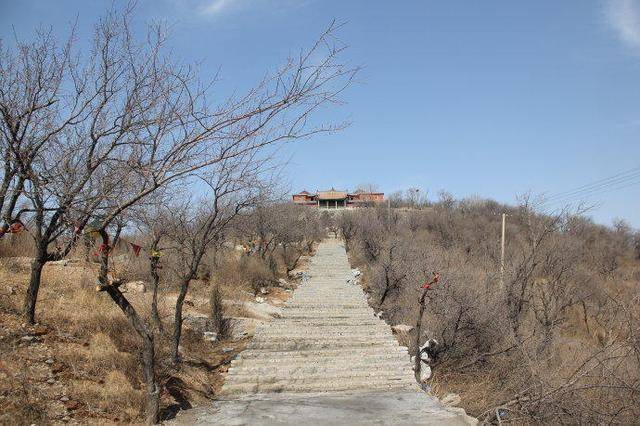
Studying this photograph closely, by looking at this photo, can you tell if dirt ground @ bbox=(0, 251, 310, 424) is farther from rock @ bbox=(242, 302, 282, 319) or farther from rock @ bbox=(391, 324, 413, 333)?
rock @ bbox=(391, 324, 413, 333)

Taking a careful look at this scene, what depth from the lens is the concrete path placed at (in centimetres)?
723

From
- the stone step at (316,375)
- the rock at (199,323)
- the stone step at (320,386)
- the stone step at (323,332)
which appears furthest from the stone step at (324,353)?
the rock at (199,323)

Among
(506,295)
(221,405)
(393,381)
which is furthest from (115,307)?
(506,295)

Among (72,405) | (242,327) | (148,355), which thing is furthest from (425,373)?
(72,405)

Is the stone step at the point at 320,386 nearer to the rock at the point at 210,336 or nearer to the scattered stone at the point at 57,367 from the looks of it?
the scattered stone at the point at 57,367

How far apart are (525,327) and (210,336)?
9.75m

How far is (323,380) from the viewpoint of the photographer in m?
9.49

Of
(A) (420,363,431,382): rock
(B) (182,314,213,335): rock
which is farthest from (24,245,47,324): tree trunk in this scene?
(A) (420,363,431,382): rock

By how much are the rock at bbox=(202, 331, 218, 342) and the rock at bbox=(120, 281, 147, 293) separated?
2526mm

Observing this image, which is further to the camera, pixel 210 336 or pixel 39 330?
pixel 210 336

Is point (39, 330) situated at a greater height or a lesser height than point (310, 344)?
greater

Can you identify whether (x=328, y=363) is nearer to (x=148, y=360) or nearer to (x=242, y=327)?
(x=242, y=327)

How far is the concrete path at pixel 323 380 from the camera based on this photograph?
7227 mm

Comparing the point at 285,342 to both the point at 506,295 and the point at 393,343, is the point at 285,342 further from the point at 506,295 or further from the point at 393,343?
the point at 506,295
